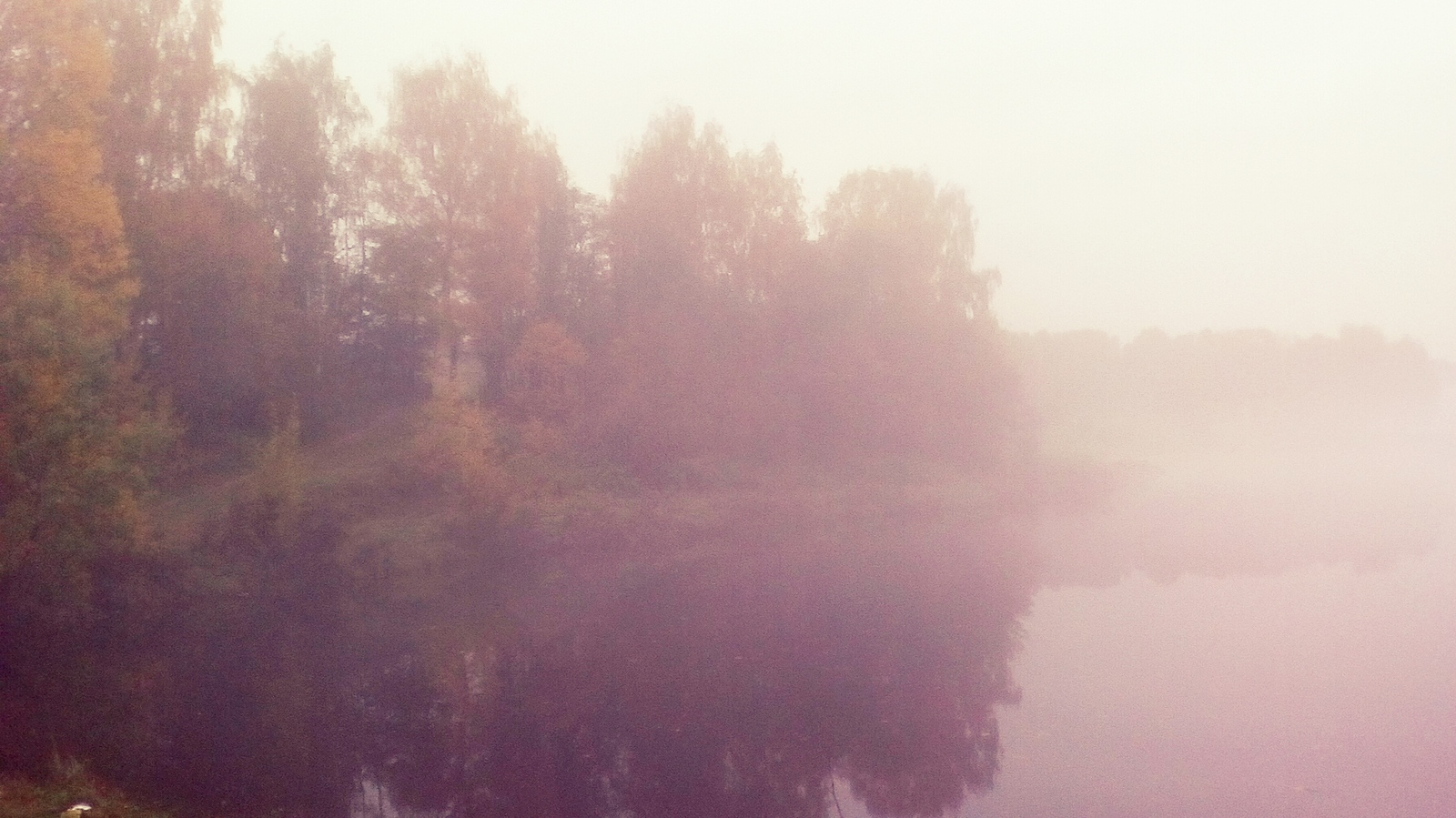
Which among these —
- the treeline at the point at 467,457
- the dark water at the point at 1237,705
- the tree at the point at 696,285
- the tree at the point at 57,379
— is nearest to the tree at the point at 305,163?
the treeline at the point at 467,457

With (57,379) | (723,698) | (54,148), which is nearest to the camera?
(723,698)

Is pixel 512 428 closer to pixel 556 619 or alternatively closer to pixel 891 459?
pixel 556 619

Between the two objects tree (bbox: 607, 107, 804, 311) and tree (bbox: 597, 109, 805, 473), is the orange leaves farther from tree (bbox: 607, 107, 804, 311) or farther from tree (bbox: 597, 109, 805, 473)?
tree (bbox: 607, 107, 804, 311)

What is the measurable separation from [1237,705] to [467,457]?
24551 mm

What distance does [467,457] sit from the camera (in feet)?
111

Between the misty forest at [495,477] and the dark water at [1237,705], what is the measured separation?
117 cm

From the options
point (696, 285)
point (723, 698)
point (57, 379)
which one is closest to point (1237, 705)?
point (723, 698)

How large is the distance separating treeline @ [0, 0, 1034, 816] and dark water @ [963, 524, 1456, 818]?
4.41ft

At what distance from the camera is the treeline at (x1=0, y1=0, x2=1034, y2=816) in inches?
726

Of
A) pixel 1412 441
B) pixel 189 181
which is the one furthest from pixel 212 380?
pixel 1412 441

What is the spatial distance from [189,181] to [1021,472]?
42681 millimetres

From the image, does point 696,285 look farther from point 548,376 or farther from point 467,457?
point 467,457

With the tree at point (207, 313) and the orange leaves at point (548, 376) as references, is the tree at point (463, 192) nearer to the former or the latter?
the orange leaves at point (548, 376)

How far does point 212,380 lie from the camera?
117 feet
